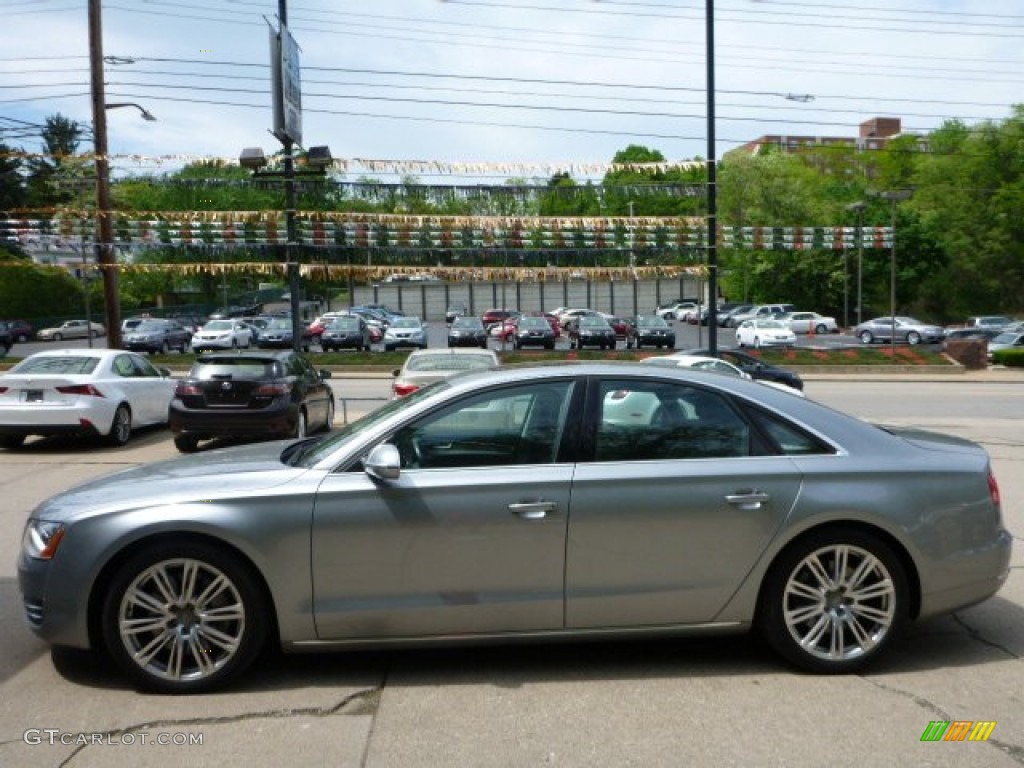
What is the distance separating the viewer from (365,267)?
73.5ft

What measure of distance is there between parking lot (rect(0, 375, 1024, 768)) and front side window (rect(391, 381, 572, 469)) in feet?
3.43

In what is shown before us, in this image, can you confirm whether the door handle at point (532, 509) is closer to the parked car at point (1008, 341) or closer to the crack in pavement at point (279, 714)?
the crack in pavement at point (279, 714)

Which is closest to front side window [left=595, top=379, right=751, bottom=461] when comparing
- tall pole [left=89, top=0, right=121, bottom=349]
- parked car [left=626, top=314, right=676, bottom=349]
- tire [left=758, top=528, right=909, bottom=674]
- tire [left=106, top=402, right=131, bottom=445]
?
tire [left=758, top=528, right=909, bottom=674]

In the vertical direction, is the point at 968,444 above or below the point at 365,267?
below

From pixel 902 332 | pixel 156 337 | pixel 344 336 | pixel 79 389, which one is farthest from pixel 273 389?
pixel 902 332

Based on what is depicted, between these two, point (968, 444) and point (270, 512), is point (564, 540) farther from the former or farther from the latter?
point (968, 444)

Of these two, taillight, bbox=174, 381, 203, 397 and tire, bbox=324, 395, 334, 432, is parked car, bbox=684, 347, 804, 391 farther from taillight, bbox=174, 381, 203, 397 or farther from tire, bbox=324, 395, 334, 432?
taillight, bbox=174, 381, 203, 397

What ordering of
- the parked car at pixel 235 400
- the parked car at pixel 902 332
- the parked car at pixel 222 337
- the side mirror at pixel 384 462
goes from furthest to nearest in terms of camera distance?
the parked car at pixel 902 332, the parked car at pixel 222 337, the parked car at pixel 235 400, the side mirror at pixel 384 462

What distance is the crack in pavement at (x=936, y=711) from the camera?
3818 mm

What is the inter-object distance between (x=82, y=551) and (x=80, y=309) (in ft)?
237

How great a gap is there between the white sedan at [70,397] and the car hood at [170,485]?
869 centimetres

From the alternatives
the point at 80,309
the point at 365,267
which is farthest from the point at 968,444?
the point at 80,309

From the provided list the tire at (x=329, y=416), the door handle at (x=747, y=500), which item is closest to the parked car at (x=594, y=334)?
the tire at (x=329, y=416)

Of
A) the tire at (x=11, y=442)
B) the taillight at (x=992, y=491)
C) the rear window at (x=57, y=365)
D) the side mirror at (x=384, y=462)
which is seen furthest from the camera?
the tire at (x=11, y=442)
